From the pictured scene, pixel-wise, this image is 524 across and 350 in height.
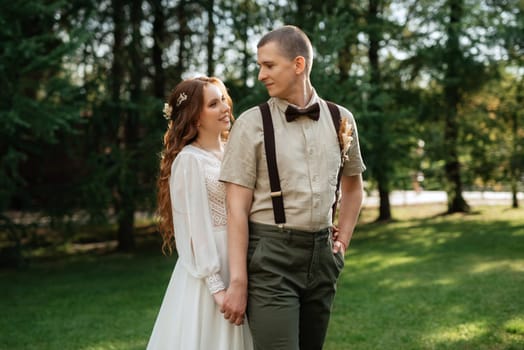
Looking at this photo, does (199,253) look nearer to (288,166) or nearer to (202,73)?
(288,166)

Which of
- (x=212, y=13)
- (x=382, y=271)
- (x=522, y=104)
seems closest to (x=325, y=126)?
(x=382, y=271)

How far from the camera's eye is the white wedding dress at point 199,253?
9.12 ft

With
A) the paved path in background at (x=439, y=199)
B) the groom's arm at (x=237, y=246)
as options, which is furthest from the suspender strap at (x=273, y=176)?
the paved path in background at (x=439, y=199)

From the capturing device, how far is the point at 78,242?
1413 centimetres

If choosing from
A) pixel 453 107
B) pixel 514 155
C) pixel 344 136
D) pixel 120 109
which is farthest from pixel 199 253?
pixel 453 107

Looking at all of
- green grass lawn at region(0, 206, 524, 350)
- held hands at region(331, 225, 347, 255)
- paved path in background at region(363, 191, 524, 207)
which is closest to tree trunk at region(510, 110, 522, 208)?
green grass lawn at region(0, 206, 524, 350)

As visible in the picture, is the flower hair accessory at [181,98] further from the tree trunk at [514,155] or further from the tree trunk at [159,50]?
the tree trunk at [514,155]

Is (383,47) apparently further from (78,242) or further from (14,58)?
(14,58)

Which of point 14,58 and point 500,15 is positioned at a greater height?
point 500,15

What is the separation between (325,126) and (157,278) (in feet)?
23.3

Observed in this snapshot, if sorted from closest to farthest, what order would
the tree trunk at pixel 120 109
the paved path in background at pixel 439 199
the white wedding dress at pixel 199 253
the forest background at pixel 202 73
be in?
the white wedding dress at pixel 199 253 < the forest background at pixel 202 73 < the tree trunk at pixel 120 109 < the paved path in background at pixel 439 199

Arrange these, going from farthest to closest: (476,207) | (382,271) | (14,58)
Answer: (476,207) → (382,271) → (14,58)

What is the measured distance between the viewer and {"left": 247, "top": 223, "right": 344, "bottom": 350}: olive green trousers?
255 cm

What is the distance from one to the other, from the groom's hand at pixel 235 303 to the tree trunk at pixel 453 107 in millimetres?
12004
